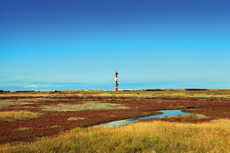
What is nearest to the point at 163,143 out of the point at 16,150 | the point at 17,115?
the point at 16,150

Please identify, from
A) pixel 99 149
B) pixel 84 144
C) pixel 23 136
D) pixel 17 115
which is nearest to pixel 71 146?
pixel 84 144

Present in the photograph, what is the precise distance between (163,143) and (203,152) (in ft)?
7.53

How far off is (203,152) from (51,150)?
816 centimetres

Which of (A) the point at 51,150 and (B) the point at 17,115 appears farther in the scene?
(B) the point at 17,115

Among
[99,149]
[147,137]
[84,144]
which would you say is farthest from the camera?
[147,137]

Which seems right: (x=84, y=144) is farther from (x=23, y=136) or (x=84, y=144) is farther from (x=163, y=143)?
(x=23, y=136)

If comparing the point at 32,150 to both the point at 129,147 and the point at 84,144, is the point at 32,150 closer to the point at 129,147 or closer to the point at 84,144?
the point at 84,144

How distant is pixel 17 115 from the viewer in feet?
93.5

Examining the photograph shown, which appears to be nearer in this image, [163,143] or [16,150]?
[16,150]

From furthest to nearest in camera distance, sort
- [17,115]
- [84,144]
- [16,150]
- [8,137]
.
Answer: [17,115], [8,137], [84,144], [16,150]

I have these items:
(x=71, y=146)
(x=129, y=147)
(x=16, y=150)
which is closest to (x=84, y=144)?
(x=71, y=146)

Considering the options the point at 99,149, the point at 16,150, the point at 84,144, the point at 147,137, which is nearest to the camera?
the point at 16,150

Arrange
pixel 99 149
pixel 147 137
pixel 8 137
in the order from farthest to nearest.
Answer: pixel 8 137 < pixel 147 137 < pixel 99 149

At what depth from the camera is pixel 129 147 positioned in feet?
37.3
